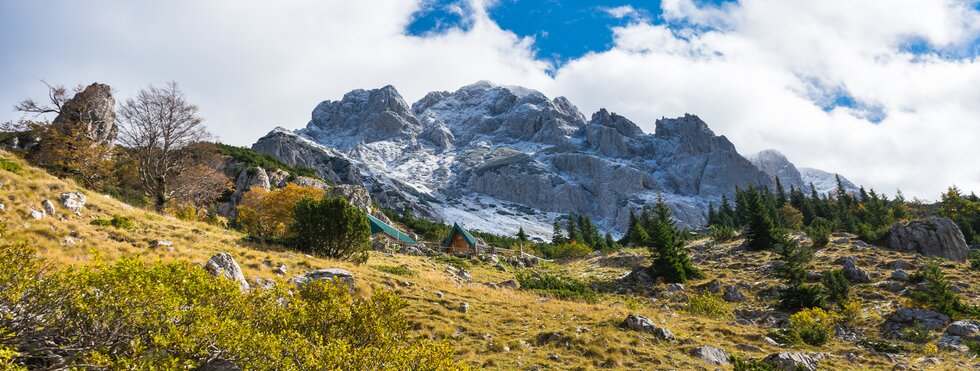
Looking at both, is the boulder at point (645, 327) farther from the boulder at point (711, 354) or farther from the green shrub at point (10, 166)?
the green shrub at point (10, 166)

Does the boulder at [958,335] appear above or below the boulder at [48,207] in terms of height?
below

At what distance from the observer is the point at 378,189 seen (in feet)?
621

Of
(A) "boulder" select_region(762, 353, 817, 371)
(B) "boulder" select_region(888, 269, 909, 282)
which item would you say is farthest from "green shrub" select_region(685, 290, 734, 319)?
(B) "boulder" select_region(888, 269, 909, 282)

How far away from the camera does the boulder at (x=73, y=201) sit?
1795 cm

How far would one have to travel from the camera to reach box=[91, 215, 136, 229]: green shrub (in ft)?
58.5

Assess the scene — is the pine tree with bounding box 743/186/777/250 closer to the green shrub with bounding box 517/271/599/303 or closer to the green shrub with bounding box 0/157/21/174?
the green shrub with bounding box 517/271/599/303

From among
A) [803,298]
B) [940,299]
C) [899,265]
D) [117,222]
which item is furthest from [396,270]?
[899,265]

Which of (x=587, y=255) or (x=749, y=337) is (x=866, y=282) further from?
(x=587, y=255)

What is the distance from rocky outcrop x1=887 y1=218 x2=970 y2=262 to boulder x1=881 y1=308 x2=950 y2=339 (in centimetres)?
2387

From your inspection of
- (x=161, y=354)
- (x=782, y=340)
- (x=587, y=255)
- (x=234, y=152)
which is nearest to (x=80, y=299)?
(x=161, y=354)

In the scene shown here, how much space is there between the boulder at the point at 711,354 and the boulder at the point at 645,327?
1.29 metres

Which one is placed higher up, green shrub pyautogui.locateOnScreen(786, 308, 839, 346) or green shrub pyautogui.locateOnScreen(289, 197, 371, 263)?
green shrub pyautogui.locateOnScreen(289, 197, 371, 263)

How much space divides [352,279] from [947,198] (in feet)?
340

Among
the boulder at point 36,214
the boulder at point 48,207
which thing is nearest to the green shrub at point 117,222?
the boulder at point 48,207
